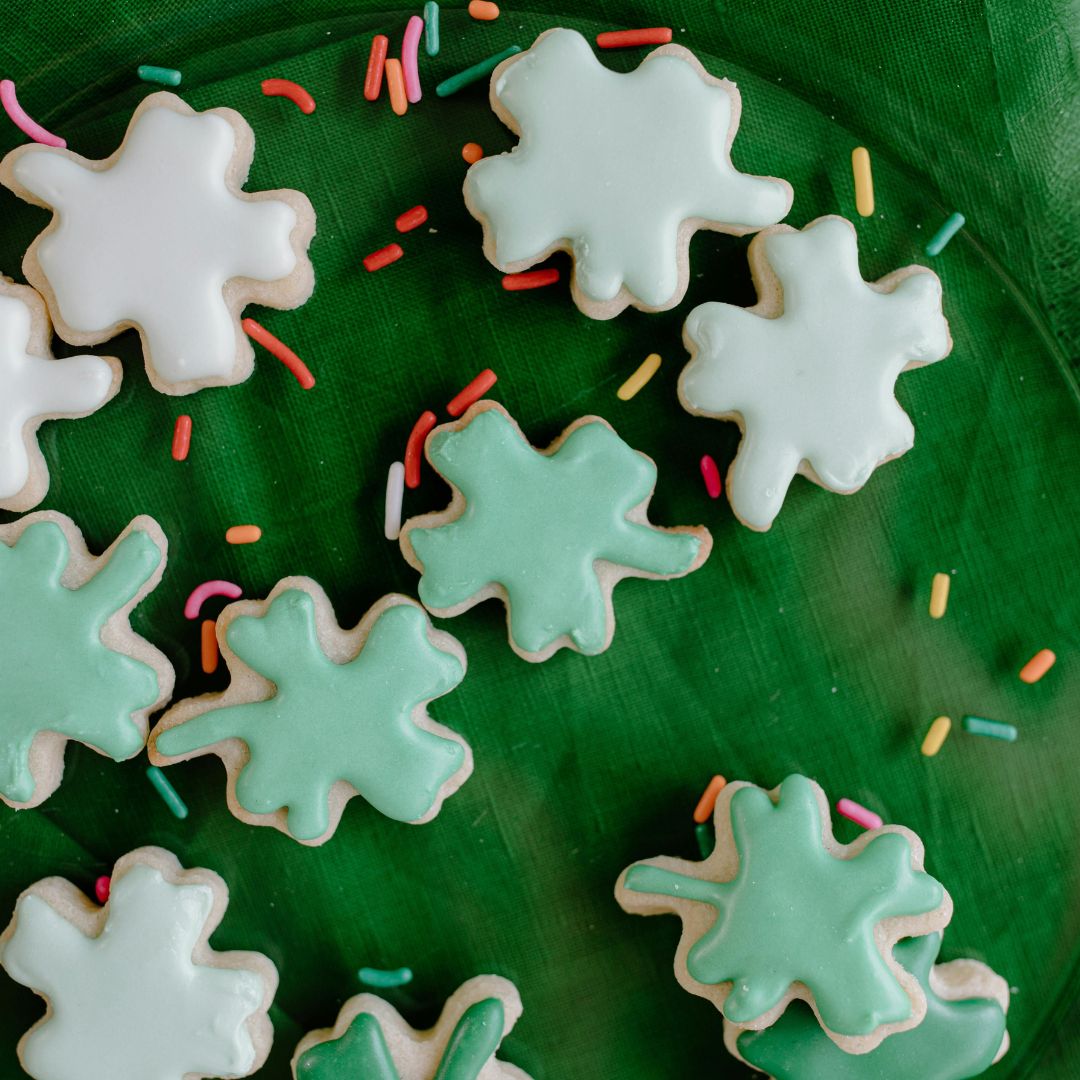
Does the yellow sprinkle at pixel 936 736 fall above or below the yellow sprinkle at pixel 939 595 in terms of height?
below

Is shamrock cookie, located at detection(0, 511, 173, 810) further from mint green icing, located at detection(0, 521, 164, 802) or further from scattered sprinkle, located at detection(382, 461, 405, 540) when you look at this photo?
scattered sprinkle, located at detection(382, 461, 405, 540)

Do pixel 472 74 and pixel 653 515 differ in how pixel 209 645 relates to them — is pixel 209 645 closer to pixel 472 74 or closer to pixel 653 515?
pixel 653 515

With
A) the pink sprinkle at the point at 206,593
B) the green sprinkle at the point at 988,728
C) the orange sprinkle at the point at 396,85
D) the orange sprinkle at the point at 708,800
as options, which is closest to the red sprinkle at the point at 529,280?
the orange sprinkle at the point at 396,85

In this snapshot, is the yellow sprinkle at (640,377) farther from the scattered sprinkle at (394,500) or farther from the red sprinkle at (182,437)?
the red sprinkle at (182,437)

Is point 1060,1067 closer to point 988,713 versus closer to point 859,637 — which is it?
point 988,713

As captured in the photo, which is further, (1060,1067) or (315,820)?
(1060,1067)

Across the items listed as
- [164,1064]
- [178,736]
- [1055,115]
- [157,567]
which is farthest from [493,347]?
[164,1064]
